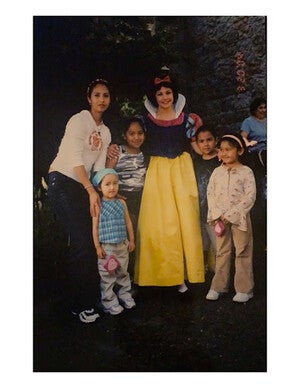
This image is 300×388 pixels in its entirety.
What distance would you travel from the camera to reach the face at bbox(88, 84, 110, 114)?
3.05 meters

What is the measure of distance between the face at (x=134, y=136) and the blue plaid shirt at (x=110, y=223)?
371mm

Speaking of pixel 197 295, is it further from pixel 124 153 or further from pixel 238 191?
pixel 124 153

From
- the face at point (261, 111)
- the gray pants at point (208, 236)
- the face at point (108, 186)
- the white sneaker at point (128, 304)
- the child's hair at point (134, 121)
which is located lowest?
the white sneaker at point (128, 304)

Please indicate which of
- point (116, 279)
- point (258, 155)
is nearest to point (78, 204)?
point (116, 279)

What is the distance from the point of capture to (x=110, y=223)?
3025 mm

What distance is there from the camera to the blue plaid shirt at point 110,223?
9.93 feet

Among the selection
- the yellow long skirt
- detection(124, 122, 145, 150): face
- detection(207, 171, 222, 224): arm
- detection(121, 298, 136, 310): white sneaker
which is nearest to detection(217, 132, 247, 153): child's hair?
detection(207, 171, 222, 224): arm

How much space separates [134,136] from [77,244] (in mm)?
740

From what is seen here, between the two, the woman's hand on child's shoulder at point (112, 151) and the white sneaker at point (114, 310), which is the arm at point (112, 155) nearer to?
the woman's hand on child's shoulder at point (112, 151)

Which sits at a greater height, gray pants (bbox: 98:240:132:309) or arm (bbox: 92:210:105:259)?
arm (bbox: 92:210:105:259)

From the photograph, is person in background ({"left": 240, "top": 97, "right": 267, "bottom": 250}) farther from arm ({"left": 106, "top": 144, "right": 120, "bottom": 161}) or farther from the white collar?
arm ({"left": 106, "top": 144, "right": 120, "bottom": 161})

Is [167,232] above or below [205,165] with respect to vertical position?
below

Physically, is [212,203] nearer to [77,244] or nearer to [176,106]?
[176,106]

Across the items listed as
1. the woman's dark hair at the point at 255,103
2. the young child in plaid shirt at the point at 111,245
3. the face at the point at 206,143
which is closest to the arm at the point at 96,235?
the young child in plaid shirt at the point at 111,245
